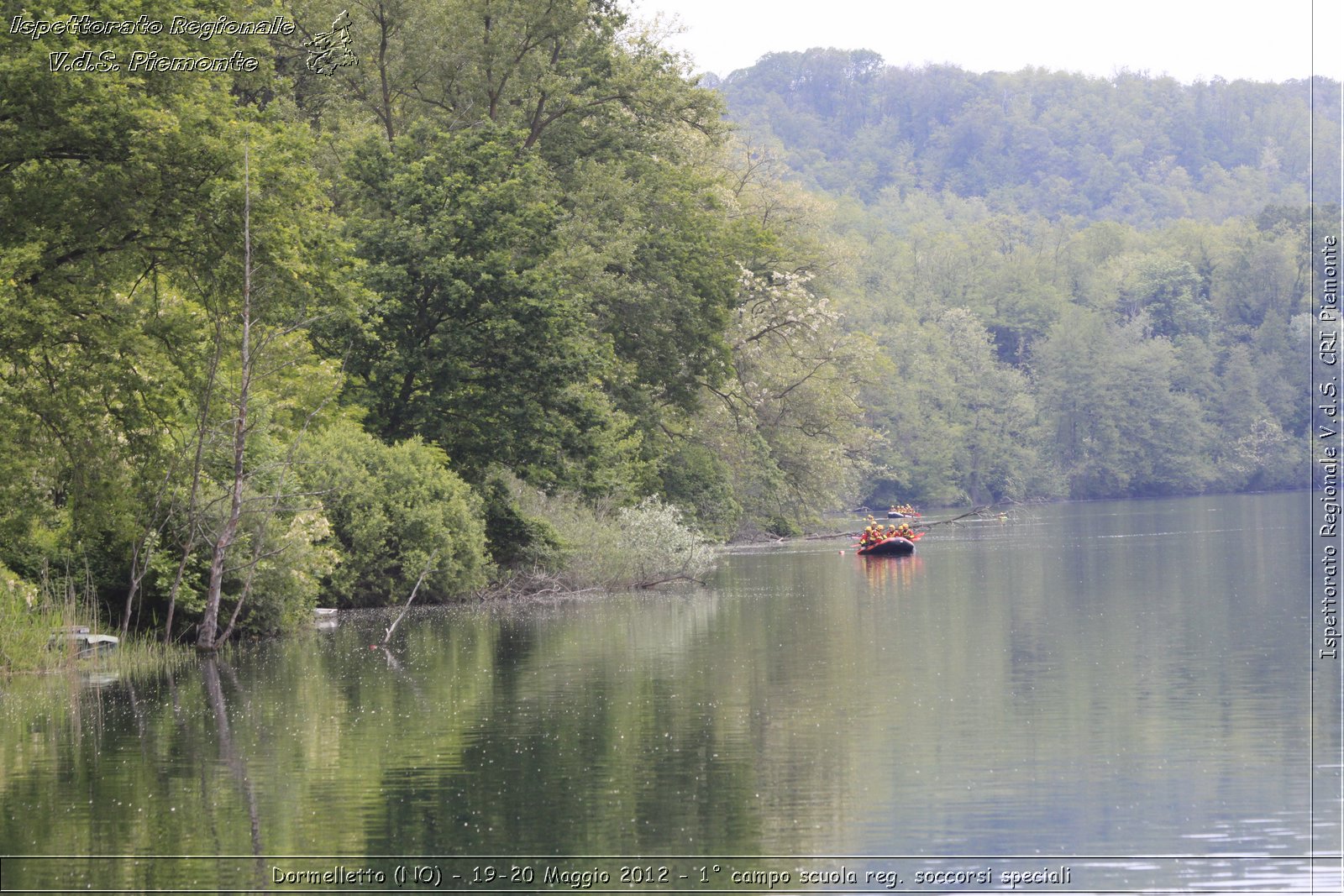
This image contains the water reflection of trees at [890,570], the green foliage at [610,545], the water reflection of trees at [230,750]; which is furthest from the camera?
the green foliage at [610,545]

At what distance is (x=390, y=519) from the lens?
35875mm

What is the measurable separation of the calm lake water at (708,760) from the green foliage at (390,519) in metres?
4.75

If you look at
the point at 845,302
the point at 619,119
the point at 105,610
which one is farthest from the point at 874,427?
the point at 105,610

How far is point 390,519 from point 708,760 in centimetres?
2066

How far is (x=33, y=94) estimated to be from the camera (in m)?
21.8

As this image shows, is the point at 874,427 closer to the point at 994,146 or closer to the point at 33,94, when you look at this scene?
the point at 33,94

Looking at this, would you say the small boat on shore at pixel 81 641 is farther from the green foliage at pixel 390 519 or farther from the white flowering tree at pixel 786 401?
the white flowering tree at pixel 786 401

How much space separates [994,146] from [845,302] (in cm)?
10121

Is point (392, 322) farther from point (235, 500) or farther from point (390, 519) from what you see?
point (235, 500)

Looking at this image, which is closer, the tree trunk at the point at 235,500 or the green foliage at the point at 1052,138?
the tree trunk at the point at 235,500

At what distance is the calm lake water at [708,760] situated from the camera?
39.8ft

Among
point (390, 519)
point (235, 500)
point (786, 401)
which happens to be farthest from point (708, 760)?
point (786, 401)

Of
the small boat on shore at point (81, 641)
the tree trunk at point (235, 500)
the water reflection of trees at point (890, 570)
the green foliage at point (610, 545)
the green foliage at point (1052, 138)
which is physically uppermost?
the green foliage at point (1052, 138)

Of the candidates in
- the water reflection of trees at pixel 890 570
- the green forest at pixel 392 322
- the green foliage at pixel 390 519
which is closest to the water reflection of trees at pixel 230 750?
the green forest at pixel 392 322
